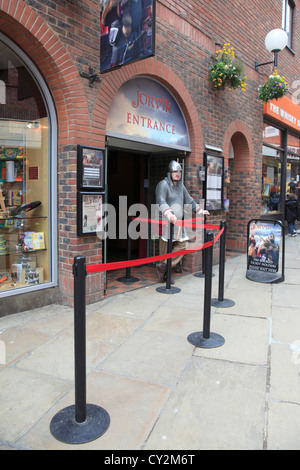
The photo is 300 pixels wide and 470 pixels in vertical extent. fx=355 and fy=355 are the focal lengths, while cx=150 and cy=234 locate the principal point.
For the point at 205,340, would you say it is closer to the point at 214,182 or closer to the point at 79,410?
the point at 79,410

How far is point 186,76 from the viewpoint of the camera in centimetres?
633

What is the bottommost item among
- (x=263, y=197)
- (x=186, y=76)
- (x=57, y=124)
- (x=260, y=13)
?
(x=263, y=197)

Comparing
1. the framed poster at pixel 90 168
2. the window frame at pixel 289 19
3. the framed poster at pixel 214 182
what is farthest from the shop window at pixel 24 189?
the window frame at pixel 289 19

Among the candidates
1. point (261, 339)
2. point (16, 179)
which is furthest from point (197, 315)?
point (16, 179)

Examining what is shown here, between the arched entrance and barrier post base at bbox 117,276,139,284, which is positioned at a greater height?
the arched entrance

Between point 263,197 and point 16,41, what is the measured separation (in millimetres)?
8414

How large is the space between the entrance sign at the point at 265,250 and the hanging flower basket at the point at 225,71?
9.35ft

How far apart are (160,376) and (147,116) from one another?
418 centimetres

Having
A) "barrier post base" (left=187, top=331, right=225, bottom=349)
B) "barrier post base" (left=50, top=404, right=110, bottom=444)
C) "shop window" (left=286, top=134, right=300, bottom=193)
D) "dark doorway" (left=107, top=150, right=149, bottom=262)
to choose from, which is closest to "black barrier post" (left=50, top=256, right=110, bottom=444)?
"barrier post base" (left=50, top=404, right=110, bottom=444)

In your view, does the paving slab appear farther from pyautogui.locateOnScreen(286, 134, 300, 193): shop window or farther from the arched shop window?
pyautogui.locateOnScreen(286, 134, 300, 193): shop window

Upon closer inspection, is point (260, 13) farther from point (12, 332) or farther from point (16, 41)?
point (12, 332)

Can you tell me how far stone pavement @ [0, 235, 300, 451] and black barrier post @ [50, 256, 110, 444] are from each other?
0.17 ft

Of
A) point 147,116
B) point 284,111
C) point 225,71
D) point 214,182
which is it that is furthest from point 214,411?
point 284,111

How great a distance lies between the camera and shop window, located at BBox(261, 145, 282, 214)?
10624 millimetres
